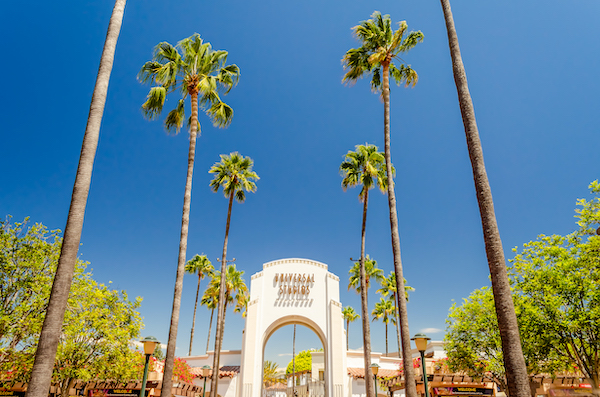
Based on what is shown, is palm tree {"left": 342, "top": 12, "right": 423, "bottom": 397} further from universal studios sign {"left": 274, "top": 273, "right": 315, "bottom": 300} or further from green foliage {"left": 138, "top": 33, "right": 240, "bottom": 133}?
universal studios sign {"left": 274, "top": 273, "right": 315, "bottom": 300}

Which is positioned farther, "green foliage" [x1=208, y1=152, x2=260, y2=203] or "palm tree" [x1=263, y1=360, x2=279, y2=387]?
"palm tree" [x1=263, y1=360, x2=279, y2=387]

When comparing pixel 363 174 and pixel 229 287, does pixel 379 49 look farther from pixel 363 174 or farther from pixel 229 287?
pixel 229 287

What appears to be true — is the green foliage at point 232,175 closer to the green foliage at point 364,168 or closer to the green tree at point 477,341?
the green foliage at point 364,168

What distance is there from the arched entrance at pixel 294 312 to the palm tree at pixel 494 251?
21651mm

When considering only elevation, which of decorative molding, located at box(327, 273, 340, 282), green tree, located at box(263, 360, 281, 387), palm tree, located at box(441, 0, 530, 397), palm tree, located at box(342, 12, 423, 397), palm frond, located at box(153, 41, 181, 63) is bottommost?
green tree, located at box(263, 360, 281, 387)

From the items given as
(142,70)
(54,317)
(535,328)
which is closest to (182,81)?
(142,70)

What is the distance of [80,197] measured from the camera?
7.24 metres

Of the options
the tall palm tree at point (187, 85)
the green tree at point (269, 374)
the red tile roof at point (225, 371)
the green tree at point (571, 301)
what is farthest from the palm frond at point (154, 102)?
the green tree at point (269, 374)

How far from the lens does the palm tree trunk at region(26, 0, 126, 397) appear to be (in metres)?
5.85

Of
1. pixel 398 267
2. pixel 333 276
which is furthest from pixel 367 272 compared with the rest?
pixel 398 267

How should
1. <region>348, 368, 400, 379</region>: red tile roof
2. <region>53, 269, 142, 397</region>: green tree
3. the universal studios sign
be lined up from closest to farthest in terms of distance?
1. <region>53, 269, 142, 397</region>: green tree
2. the universal studios sign
3. <region>348, 368, 400, 379</region>: red tile roof

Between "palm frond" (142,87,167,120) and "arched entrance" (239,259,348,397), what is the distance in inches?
685

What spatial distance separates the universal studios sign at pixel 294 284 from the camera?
28.2 m

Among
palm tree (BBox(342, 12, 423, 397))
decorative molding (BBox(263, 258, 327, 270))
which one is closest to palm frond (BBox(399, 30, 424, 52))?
palm tree (BBox(342, 12, 423, 397))
